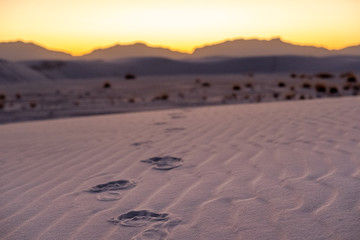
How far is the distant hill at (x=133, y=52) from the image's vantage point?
522 feet

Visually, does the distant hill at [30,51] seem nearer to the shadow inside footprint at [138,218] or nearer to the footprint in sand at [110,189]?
the footprint in sand at [110,189]

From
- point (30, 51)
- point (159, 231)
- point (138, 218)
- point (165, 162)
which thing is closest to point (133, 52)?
point (30, 51)

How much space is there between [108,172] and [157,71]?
45.6m

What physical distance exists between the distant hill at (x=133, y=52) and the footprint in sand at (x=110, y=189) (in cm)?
15595

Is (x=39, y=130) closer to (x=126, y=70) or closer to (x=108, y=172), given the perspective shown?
(x=108, y=172)

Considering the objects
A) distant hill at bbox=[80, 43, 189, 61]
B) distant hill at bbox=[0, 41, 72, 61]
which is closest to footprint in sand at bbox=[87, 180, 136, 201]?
distant hill at bbox=[0, 41, 72, 61]

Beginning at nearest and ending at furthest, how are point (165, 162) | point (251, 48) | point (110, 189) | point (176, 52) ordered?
point (110, 189)
point (165, 162)
point (251, 48)
point (176, 52)

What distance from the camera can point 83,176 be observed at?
134 inches

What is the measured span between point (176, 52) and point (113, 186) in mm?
169036

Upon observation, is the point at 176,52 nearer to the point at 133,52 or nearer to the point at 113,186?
the point at 133,52

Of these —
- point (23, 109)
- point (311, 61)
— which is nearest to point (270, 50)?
point (311, 61)

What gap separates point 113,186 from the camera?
3.07 meters

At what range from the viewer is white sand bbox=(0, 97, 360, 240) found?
2.25 metres

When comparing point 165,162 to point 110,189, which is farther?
point 165,162
